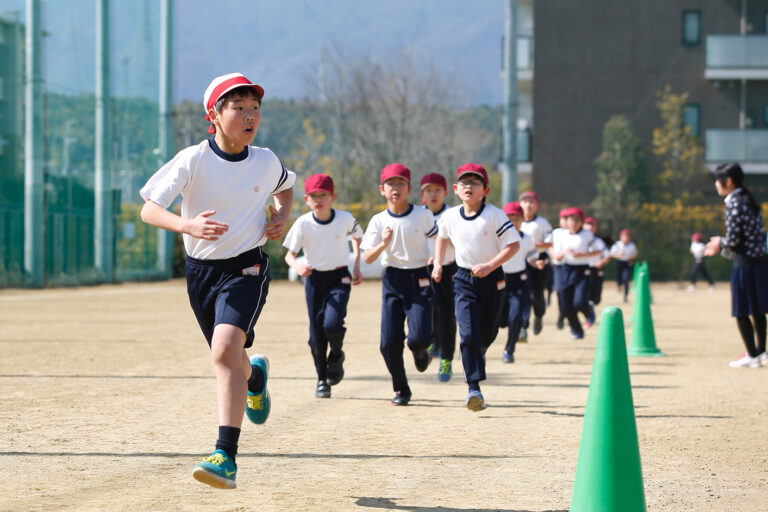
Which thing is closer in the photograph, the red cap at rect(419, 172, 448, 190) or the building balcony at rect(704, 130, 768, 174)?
the red cap at rect(419, 172, 448, 190)

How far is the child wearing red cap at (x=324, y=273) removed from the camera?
9.54m

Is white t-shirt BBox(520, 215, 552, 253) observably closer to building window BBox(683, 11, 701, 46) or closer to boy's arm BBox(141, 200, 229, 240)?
boy's arm BBox(141, 200, 229, 240)

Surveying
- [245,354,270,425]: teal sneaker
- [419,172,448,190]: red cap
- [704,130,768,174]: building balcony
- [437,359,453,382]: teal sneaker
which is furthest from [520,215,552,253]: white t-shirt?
[704,130,768,174]: building balcony

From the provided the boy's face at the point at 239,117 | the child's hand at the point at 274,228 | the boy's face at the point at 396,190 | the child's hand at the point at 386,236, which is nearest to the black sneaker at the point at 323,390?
the child's hand at the point at 386,236

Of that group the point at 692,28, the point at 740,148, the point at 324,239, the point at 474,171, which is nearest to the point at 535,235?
the point at 324,239

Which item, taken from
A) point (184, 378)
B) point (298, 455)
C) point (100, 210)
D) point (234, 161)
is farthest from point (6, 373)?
point (100, 210)

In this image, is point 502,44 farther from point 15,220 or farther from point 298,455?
point 298,455

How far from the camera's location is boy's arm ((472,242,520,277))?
854 cm

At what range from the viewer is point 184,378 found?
423 inches

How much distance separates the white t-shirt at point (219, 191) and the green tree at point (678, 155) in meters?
39.2

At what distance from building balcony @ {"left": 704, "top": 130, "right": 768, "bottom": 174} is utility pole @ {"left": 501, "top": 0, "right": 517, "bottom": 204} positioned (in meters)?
18.7

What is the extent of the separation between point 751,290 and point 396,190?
441 cm

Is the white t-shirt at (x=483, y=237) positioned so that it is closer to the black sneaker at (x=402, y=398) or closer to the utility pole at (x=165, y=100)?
the black sneaker at (x=402, y=398)

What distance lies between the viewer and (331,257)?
31.8 ft
